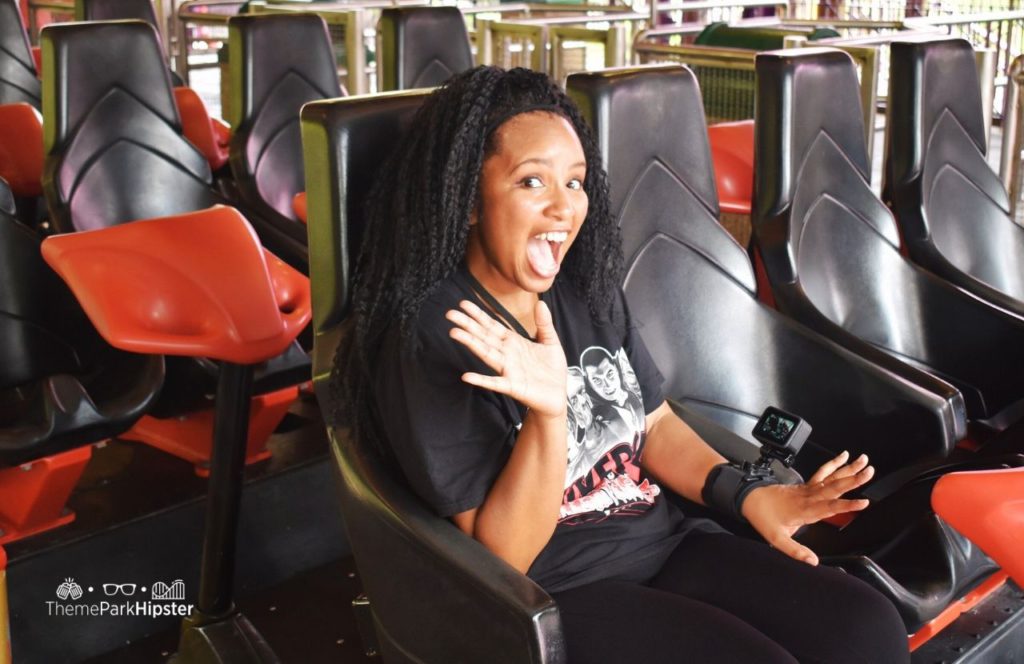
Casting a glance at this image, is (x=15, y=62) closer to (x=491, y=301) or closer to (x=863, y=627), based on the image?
(x=491, y=301)

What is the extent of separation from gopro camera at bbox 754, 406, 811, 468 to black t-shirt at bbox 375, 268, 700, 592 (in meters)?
0.15

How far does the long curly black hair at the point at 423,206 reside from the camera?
4.52ft

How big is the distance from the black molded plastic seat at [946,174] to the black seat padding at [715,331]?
675 mm

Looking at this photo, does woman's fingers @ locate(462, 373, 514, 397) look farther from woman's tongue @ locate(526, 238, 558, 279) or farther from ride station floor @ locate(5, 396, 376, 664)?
ride station floor @ locate(5, 396, 376, 664)

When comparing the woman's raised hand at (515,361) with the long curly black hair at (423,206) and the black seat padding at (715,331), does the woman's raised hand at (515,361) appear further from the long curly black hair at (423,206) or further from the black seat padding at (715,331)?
the black seat padding at (715,331)

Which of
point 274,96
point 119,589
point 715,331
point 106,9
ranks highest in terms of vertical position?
point 106,9

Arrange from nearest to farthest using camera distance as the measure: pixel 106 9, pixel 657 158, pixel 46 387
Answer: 1. pixel 657 158
2. pixel 46 387
3. pixel 106 9

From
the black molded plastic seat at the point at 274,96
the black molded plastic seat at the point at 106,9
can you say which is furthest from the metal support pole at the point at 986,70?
the black molded plastic seat at the point at 106,9

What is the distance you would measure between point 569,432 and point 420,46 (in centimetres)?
232

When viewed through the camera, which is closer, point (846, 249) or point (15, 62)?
point (846, 249)

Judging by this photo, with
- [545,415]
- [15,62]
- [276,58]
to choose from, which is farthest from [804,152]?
[15,62]

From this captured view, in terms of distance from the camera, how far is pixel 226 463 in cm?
200

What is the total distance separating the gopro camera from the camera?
1543 millimetres

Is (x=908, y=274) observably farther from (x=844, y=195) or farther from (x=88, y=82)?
(x=88, y=82)
